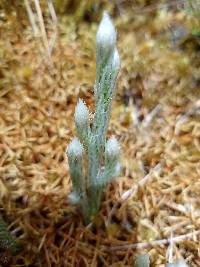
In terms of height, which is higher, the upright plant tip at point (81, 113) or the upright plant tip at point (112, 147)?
the upright plant tip at point (81, 113)

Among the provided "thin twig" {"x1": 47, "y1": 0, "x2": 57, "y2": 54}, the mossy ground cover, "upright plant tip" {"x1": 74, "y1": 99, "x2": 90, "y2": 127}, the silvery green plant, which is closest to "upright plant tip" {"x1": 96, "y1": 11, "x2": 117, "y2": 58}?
the silvery green plant

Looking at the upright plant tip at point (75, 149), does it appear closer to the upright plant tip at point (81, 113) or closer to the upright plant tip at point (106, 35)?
the upright plant tip at point (81, 113)

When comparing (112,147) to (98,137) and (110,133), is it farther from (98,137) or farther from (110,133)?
(110,133)

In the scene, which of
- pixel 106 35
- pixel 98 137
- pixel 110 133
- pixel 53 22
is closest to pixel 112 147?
pixel 98 137

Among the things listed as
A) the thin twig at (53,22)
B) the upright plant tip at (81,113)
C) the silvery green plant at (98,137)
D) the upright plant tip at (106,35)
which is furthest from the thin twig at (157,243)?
the thin twig at (53,22)

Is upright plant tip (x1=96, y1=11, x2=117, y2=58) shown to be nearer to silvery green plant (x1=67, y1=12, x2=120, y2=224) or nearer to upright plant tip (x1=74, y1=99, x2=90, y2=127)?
silvery green plant (x1=67, y1=12, x2=120, y2=224)

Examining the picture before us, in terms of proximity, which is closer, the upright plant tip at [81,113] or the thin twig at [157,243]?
the upright plant tip at [81,113]

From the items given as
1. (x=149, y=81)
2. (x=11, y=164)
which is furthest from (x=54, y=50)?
(x=11, y=164)
